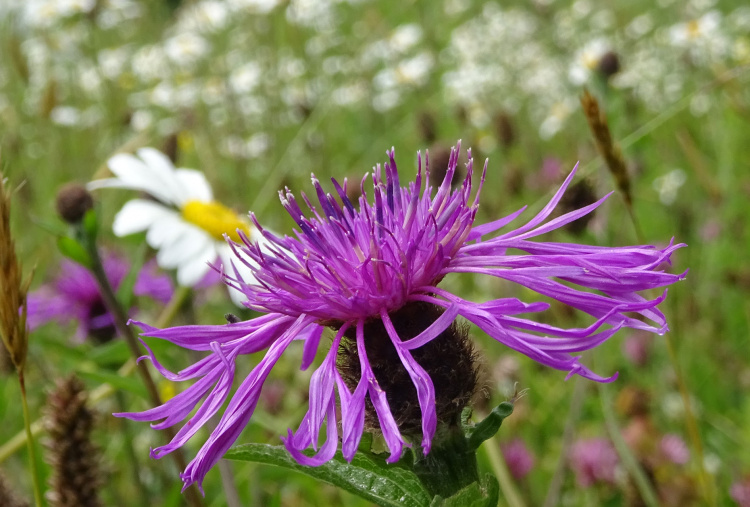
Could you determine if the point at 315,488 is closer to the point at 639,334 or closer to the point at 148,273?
the point at 148,273

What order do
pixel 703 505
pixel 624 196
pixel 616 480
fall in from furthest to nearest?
pixel 616 480
pixel 703 505
pixel 624 196

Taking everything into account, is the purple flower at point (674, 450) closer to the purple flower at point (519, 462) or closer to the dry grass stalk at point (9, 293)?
the purple flower at point (519, 462)

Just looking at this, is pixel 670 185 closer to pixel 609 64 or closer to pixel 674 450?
pixel 609 64

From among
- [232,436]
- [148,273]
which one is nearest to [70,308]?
[148,273]

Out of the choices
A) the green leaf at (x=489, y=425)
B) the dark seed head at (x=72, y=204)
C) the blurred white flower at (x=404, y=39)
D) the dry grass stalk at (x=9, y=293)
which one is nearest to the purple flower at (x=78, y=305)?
the dark seed head at (x=72, y=204)

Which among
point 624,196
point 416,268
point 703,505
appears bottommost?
point 703,505

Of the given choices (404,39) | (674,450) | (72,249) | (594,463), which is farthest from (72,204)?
(404,39)
